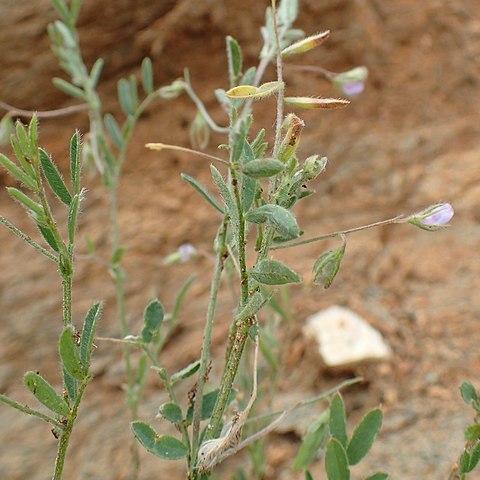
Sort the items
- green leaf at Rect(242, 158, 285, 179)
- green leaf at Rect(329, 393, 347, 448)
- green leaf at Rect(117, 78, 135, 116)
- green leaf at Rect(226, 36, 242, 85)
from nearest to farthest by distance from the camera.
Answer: green leaf at Rect(242, 158, 285, 179) < green leaf at Rect(329, 393, 347, 448) < green leaf at Rect(226, 36, 242, 85) < green leaf at Rect(117, 78, 135, 116)

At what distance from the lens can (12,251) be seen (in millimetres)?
1674

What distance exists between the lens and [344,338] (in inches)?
56.6

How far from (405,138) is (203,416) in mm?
1369

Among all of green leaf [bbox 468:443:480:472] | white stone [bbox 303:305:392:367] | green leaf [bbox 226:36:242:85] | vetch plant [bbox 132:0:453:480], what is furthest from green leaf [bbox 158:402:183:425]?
white stone [bbox 303:305:392:367]

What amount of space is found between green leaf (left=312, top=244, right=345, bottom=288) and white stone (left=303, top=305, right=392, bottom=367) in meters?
0.76

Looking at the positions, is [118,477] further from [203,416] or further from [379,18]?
[379,18]

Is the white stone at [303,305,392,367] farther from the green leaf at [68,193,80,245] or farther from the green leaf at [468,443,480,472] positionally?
the green leaf at [68,193,80,245]

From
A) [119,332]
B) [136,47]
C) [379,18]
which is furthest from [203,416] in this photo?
[379,18]

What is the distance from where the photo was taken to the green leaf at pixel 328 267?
68 centimetres

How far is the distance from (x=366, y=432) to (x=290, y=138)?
356mm

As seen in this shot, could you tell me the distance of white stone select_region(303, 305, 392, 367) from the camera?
1.41 metres

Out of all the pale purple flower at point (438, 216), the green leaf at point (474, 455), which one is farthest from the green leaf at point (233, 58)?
the green leaf at point (474, 455)

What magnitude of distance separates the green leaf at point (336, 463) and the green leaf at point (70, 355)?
0.88 feet

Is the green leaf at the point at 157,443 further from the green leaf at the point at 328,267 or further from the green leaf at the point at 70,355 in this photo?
the green leaf at the point at 328,267
